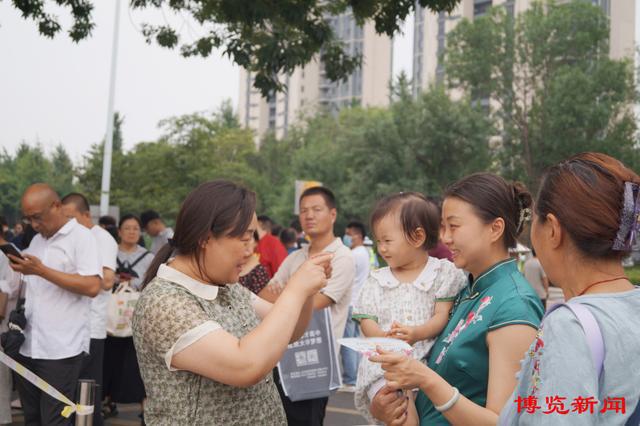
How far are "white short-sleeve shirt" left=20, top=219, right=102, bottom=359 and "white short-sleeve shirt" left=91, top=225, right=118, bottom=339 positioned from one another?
3.15 feet

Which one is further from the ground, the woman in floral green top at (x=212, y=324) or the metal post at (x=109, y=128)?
the metal post at (x=109, y=128)

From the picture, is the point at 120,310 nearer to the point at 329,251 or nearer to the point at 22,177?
the point at 329,251

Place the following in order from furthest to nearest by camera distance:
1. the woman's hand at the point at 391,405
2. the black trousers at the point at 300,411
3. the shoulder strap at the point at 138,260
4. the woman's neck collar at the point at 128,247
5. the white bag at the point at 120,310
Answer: the woman's neck collar at the point at 128,247, the shoulder strap at the point at 138,260, the white bag at the point at 120,310, the black trousers at the point at 300,411, the woman's hand at the point at 391,405

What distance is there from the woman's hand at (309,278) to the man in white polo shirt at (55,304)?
299cm

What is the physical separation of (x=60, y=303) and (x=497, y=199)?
11.7 feet

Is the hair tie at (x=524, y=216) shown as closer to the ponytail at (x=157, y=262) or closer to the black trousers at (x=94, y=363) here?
the ponytail at (x=157, y=262)

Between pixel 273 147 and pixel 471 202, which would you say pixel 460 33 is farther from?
pixel 471 202

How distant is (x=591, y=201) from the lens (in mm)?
1716

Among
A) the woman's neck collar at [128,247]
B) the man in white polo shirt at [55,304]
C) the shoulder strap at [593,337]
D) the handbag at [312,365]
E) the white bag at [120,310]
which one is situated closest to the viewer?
the shoulder strap at [593,337]

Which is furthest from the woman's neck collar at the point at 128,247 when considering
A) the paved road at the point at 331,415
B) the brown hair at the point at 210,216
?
the brown hair at the point at 210,216

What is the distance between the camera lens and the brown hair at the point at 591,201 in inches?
67.3

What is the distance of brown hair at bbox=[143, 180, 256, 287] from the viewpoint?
2463mm

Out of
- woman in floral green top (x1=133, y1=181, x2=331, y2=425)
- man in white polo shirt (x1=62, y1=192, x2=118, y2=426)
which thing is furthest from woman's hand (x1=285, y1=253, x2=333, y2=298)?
man in white polo shirt (x1=62, y1=192, x2=118, y2=426)

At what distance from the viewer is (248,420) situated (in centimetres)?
246
